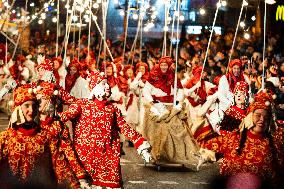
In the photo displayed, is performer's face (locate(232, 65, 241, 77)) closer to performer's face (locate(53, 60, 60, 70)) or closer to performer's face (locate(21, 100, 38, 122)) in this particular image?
A: performer's face (locate(53, 60, 60, 70))

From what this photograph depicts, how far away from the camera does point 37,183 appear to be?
631 centimetres

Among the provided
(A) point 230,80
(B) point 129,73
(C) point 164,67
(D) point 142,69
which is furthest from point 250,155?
(B) point 129,73

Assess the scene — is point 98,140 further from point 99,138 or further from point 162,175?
point 162,175

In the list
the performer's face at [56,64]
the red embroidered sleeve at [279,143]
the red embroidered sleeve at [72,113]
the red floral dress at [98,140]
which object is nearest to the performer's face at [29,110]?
the red embroidered sleeve at [72,113]

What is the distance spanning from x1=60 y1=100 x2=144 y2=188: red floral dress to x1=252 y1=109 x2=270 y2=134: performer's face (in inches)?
63.2

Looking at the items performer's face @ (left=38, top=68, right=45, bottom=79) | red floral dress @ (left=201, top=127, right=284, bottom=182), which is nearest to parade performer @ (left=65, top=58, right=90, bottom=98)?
performer's face @ (left=38, top=68, right=45, bottom=79)

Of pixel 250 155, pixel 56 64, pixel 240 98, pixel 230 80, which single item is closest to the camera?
pixel 250 155

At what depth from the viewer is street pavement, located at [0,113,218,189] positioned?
10500 millimetres

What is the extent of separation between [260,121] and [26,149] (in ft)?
6.84

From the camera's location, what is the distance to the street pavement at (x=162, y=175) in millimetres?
10500

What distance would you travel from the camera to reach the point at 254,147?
6930mm

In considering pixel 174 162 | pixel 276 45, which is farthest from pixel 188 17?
pixel 174 162

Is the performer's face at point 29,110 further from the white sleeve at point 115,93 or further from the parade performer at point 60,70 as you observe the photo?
the white sleeve at point 115,93

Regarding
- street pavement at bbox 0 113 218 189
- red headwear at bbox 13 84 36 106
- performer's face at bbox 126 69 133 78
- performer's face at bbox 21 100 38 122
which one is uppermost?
red headwear at bbox 13 84 36 106
